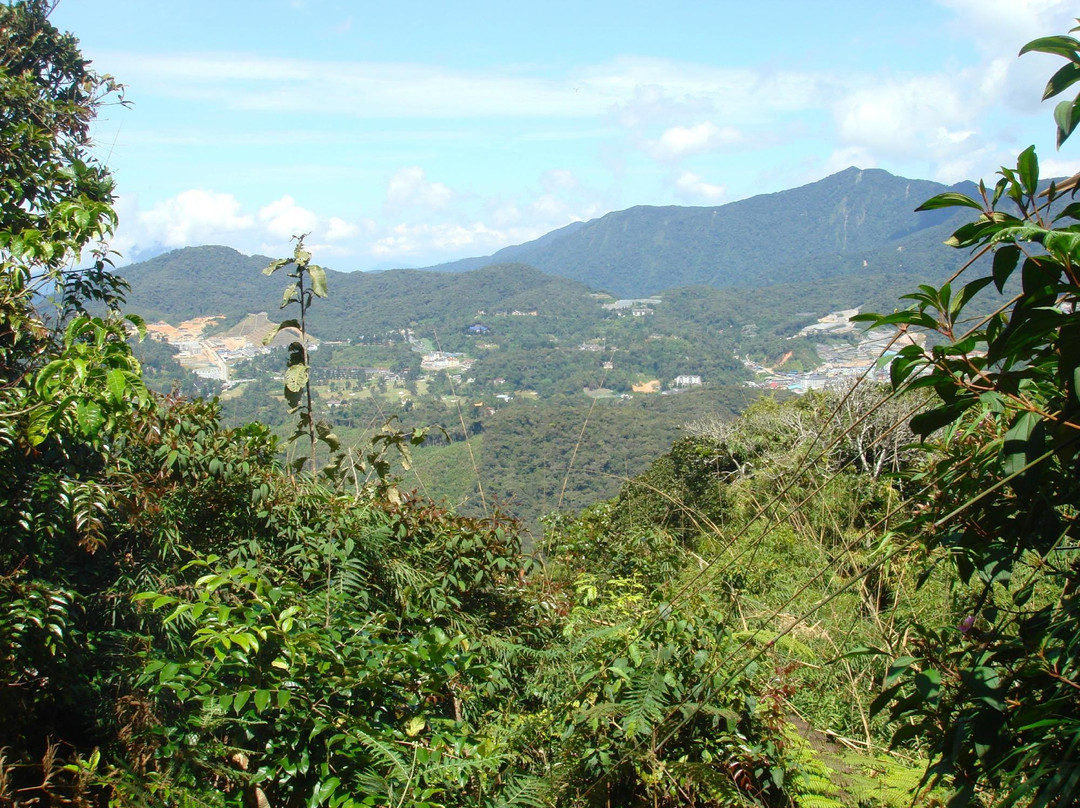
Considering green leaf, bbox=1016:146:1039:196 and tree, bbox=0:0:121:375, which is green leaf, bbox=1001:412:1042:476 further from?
tree, bbox=0:0:121:375

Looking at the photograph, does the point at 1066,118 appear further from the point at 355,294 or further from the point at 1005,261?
the point at 355,294

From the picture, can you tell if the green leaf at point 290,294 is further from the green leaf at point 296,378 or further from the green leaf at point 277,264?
the green leaf at point 296,378

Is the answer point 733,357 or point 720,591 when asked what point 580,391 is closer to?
point 733,357

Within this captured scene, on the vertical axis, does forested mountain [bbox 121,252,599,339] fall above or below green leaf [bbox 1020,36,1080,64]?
above

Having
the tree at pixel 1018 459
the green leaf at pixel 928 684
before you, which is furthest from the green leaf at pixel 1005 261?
the green leaf at pixel 928 684

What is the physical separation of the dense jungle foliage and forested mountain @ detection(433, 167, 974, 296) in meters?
145

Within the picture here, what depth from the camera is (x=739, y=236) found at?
601ft

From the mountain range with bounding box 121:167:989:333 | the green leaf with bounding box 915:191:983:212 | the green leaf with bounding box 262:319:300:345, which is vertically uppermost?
the mountain range with bounding box 121:167:989:333

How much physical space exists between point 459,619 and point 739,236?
192165 mm

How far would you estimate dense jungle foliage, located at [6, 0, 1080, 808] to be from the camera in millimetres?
1160

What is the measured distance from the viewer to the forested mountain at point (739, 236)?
159500mm

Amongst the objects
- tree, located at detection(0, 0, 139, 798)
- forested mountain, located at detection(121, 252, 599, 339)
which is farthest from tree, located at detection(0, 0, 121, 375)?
forested mountain, located at detection(121, 252, 599, 339)

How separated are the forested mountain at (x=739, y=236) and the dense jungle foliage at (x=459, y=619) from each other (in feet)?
476

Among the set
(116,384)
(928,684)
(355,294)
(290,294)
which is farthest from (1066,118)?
(355,294)
